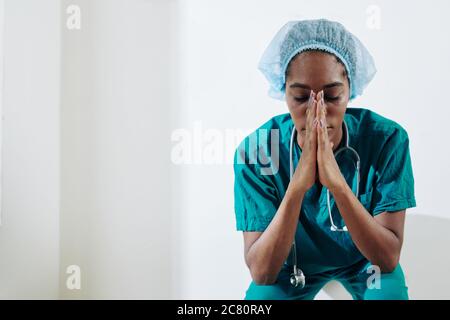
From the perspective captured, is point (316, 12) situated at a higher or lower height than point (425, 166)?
higher

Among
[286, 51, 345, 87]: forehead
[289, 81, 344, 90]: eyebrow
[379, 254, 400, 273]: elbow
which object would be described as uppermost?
[286, 51, 345, 87]: forehead

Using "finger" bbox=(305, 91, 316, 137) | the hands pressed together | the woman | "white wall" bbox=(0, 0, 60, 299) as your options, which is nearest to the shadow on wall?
the woman

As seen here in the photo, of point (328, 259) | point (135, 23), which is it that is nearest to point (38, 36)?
point (135, 23)

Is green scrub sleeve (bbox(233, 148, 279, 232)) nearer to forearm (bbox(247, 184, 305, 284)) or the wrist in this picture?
forearm (bbox(247, 184, 305, 284))

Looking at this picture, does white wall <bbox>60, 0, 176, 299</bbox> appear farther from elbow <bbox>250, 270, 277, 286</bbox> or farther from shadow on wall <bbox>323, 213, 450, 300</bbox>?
shadow on wall <bbox>323, 213, 450, 300</bbox>

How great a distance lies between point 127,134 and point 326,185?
57 cm

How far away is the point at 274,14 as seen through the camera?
4.63 ft

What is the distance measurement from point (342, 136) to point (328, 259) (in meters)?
0.33

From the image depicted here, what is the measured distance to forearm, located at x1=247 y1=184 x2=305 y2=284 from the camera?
1350mm

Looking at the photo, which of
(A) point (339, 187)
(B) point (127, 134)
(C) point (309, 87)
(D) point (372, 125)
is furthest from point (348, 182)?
(B) point (127, 134)

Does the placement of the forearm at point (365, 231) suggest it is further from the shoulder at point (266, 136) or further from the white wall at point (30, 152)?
the white wall at point (30, 152)

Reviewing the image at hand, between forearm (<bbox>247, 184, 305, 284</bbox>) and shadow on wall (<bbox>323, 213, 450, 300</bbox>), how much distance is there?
0.16 meters

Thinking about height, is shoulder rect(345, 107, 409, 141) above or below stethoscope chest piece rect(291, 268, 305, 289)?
above
